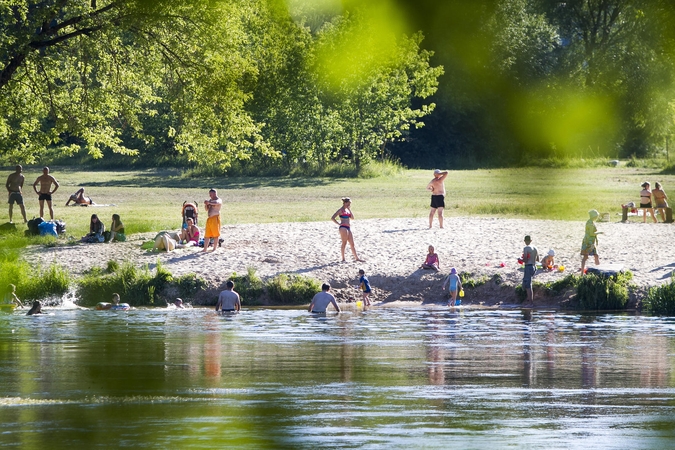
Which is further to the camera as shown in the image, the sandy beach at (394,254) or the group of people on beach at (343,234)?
the sandy beach at (394,254)

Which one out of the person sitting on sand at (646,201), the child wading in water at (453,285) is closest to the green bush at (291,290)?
the child wading in water at (453,285)

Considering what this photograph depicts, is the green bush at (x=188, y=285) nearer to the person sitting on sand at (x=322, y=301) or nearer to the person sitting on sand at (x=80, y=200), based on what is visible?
the person sitting on sand at (x=322, y=301)

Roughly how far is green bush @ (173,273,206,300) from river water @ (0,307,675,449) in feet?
6.78

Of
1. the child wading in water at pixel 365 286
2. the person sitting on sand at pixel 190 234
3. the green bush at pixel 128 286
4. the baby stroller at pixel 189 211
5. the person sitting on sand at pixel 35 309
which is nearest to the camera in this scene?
the person sitting on sand at pixel 35 309

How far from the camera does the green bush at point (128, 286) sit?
28.2m

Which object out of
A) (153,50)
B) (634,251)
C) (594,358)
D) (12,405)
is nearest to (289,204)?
(153,50)

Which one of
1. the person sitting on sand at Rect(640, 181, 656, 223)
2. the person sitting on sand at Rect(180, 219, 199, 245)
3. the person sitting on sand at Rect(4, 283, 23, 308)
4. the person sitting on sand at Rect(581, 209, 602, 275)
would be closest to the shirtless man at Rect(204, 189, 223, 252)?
the person sitting on sand at Rect(180, 219, 199, 245)

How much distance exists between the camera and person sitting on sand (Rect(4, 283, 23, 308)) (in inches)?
1093

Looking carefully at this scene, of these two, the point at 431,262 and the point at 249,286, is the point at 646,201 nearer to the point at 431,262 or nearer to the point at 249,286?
the point at 431,262

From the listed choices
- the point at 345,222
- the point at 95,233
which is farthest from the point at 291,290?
the point at 95,233

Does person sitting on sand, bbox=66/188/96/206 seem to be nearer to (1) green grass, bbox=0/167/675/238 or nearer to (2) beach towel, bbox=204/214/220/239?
(1) green grass, bbox=0/167/675/238

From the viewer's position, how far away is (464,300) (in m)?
28.3

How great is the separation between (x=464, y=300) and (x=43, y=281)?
389 inches

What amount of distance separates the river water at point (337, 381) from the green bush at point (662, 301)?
3.46 ft
